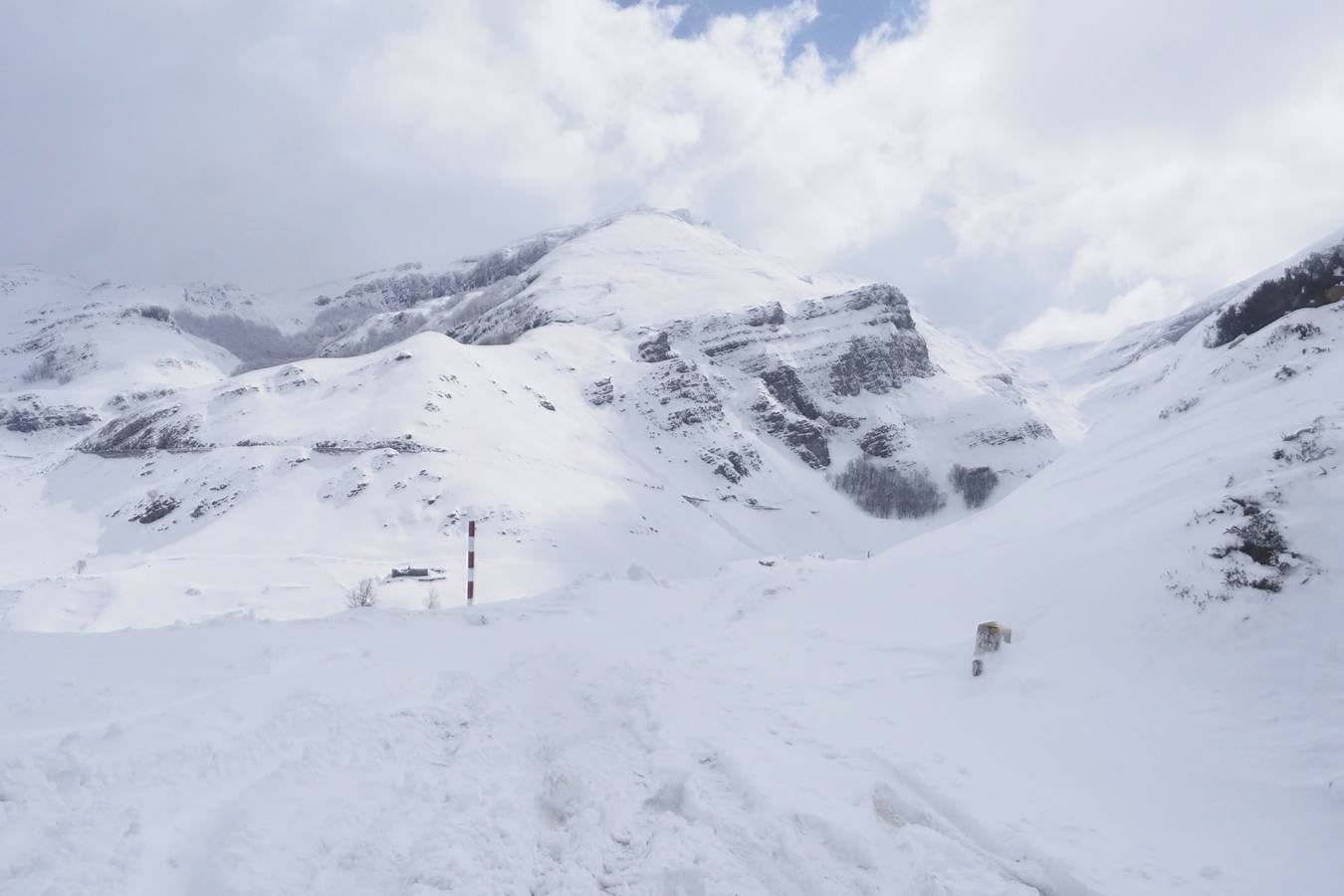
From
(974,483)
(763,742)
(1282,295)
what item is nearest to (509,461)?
(1282,295)

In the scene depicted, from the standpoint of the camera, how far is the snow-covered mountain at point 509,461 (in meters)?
47.2

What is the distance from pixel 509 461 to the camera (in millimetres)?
67938

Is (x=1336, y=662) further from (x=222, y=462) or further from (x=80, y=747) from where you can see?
(x=222, y=462)

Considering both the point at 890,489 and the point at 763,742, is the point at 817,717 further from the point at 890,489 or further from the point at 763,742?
the point at 890,489

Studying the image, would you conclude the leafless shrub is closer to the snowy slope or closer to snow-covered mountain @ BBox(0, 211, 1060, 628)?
snow-covered mountain @ BBox(0, 211, 1060, 628)

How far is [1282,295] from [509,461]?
60.1 metres

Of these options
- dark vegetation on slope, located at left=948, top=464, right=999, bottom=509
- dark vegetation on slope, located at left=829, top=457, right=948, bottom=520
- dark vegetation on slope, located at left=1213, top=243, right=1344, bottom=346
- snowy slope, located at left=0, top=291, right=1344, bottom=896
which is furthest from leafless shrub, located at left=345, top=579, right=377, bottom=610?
dark vegetation on slope, located at left=948, top=464, right=999, bottom=509

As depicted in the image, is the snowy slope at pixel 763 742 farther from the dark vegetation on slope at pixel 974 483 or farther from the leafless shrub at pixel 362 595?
the dark vegetation on slope at pixel 974 483

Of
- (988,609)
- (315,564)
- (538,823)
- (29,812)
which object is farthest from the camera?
(315,564)

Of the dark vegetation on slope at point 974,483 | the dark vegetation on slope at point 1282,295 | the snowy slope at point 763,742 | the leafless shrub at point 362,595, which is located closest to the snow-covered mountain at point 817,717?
the snowy slope at point 763,742

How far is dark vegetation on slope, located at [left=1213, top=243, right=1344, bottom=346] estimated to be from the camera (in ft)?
92.5

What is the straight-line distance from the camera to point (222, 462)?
59844mm

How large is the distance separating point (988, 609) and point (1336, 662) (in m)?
4.60

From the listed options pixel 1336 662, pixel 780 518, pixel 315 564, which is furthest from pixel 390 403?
pixel 1336 662
